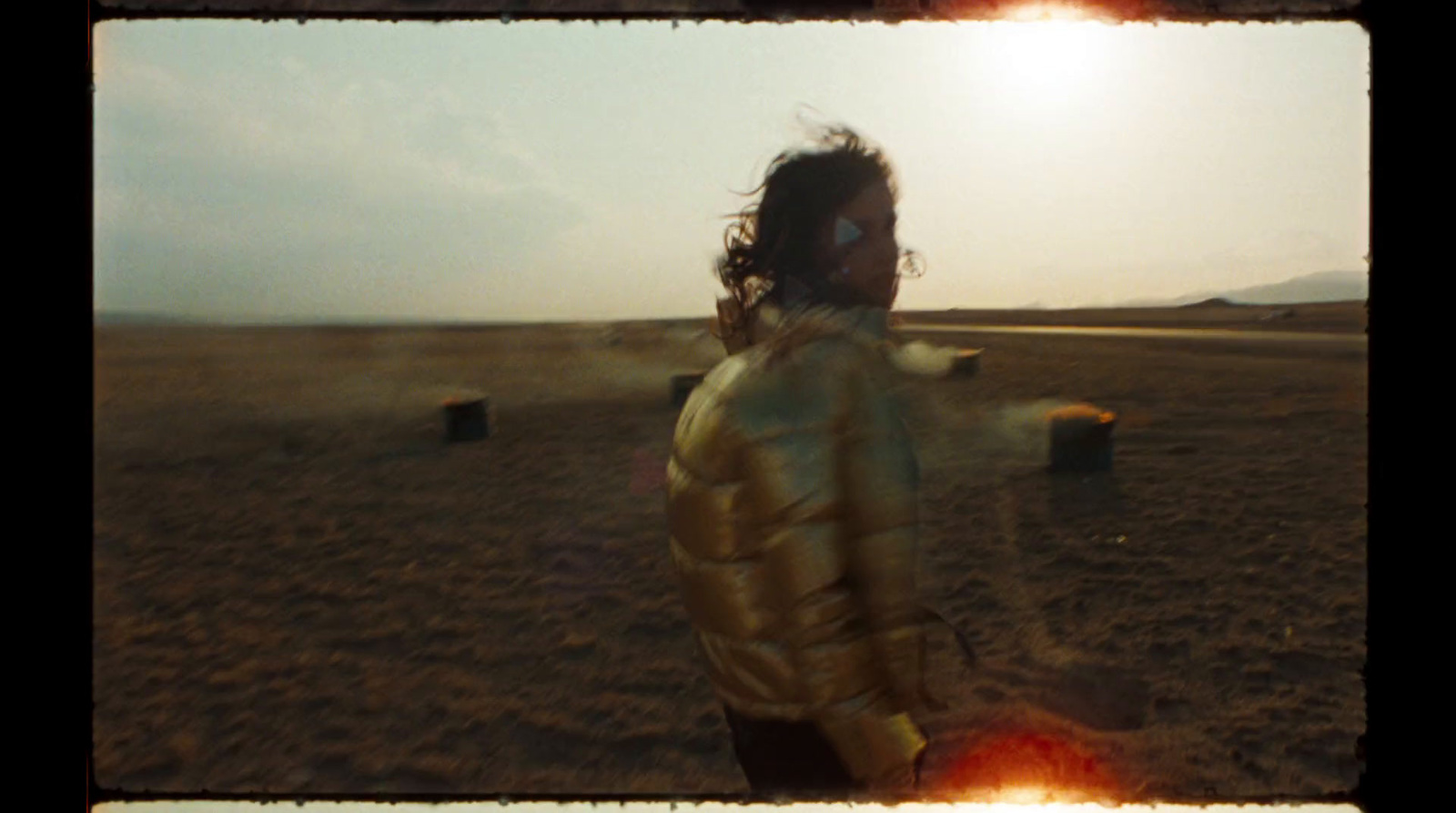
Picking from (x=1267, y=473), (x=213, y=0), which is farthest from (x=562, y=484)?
(x=213, y=0)

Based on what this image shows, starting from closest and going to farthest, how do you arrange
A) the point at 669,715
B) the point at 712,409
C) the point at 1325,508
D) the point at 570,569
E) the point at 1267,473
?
the point at 712,409
the point at 669,715
the point at 570,569
the point at 1325,508
the point at 1267,473

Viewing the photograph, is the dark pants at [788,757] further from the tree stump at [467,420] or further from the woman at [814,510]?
the tree stump at [467,420]

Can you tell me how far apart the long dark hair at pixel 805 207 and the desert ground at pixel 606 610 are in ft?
0.77

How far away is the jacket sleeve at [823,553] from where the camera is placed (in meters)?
1.39

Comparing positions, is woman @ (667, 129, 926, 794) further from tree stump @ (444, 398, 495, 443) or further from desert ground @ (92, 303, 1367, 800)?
tree stump @ (444, 398, 495, 443)

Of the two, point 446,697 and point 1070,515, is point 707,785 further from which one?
point 1070,515

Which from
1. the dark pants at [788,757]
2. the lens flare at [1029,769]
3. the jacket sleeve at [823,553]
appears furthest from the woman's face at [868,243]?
the lens flare at [1029,769]

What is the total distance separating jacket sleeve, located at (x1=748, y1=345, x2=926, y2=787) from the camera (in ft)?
4.57

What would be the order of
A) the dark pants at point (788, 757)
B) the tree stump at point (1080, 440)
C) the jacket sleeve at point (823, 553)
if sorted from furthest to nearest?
the tree stump at point (1080, 440) < the dark pants at point (788, 757) < the jacket sleeve at point (823, 553)

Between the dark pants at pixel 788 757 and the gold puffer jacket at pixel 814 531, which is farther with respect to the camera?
the dark pants at pixel 788 757

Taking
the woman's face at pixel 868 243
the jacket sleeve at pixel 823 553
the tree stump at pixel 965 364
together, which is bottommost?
the jacket sleeve at pixel 823 553

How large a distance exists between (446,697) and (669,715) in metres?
1.00

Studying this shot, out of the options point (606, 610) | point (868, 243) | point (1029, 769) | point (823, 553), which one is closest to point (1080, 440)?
point (606, 610)

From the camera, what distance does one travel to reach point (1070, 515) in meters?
6.80
